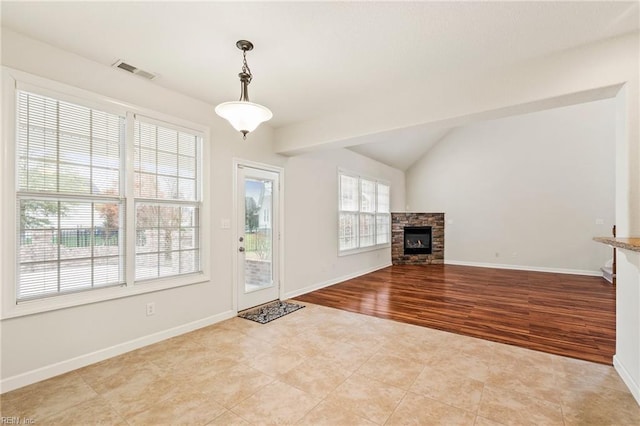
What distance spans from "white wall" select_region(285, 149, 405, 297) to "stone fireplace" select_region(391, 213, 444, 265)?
6.80ft

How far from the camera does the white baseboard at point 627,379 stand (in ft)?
6.88

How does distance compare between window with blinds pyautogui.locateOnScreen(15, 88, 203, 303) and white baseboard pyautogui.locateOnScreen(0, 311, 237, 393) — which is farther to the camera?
window with blinds pyautogui.locateOnScreen(15, 88, 203, 303)

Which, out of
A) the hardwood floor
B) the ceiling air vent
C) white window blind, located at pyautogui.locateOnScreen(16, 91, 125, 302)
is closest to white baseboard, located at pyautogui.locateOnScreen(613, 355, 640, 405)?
the hardwood floor

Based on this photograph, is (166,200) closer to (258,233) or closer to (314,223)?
(258,233)

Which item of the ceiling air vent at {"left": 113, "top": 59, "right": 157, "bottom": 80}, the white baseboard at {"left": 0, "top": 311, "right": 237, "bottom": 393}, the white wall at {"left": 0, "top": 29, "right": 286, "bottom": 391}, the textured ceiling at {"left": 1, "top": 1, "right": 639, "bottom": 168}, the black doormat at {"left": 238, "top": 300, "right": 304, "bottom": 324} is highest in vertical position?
the textured ceiling at {"left": 1, "top": 1, "right": 639, "bottom": 168}

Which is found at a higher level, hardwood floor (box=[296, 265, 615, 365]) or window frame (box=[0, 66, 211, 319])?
window frame (box=[0, 66, 211, 319])

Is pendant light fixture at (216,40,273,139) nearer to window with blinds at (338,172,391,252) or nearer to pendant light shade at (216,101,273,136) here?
pendant light shade at (216,101,273,136)

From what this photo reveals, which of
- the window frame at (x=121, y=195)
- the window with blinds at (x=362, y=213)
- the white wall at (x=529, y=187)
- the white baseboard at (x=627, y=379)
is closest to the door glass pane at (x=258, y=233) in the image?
the window frame at (x=121, y=195)

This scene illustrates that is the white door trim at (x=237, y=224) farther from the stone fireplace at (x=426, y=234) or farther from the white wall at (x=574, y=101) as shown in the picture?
the stone fireplace at (x=426, y=234)

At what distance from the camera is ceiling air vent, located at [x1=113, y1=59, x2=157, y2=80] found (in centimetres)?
276

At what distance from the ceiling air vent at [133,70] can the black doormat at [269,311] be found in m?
3.00

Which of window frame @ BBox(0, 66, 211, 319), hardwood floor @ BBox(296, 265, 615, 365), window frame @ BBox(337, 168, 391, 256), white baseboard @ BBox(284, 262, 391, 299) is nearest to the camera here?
window frame @ BBox(0, 66, 211, 319)

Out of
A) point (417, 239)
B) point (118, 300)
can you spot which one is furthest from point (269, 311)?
point (417, 239)

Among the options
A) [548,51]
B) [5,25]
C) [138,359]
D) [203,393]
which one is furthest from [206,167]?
[548,51]
